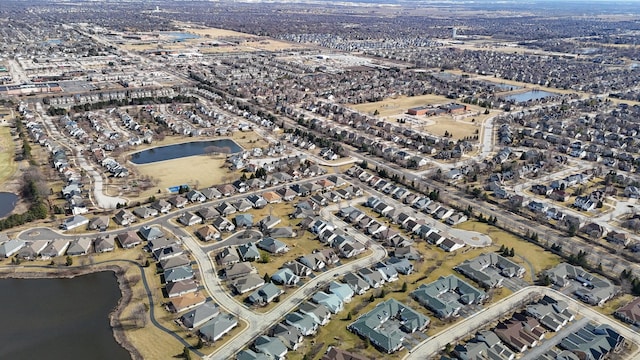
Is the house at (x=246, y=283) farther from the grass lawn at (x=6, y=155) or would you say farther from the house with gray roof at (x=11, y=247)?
the grass lawn at (x=6, y=155)

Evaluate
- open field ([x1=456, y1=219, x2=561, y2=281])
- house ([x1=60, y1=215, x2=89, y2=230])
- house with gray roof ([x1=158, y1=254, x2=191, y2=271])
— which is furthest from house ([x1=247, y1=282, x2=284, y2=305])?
house ([x1=60, y1=215, x2=89, y2=230])

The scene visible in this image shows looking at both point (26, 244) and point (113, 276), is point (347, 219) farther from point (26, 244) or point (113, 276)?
point (26, 244)

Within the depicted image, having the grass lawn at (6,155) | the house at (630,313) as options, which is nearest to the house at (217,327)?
the house at (630,313)

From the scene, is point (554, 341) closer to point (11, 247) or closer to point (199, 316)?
point (199, 316)

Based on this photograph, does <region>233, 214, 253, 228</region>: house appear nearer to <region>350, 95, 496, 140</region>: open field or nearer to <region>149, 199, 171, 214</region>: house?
<region>149, 199, 171, 214</region>: house

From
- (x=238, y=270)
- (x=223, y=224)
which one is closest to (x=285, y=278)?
(x=238, y=270)

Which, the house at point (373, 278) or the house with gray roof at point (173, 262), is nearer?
the house at point (373, 278)

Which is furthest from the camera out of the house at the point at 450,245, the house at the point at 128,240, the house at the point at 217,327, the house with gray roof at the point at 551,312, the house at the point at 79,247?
the house at the point at 450,245
